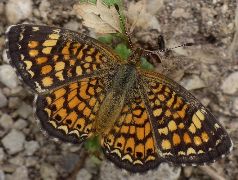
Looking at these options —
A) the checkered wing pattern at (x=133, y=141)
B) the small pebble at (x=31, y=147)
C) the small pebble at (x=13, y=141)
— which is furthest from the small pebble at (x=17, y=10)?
the checkered wing pattern at (x=133, y=141)

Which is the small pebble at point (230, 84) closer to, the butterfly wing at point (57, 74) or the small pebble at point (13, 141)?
the butterfly wing at point (57, 74)

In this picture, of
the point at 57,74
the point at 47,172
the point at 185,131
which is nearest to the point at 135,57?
the point at 57,74

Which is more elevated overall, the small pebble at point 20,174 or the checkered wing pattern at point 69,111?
the checkered wing pattern at point 69,111

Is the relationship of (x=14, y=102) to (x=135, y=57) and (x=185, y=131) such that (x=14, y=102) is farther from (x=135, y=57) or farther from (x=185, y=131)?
(x=185, y=131)

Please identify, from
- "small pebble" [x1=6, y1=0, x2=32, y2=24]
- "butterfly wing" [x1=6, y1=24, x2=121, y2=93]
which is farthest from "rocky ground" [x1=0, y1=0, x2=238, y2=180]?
"butterfly wing" [x1=6, y1=24, x2=121, y2=93]

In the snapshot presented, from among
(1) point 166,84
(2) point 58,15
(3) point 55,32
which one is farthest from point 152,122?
(2) point 58,15

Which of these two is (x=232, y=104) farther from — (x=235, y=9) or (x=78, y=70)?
(x=78, y=70)

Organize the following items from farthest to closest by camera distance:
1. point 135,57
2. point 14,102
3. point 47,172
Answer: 1. point 14,102
2. point 47,172
3. point 135,57
